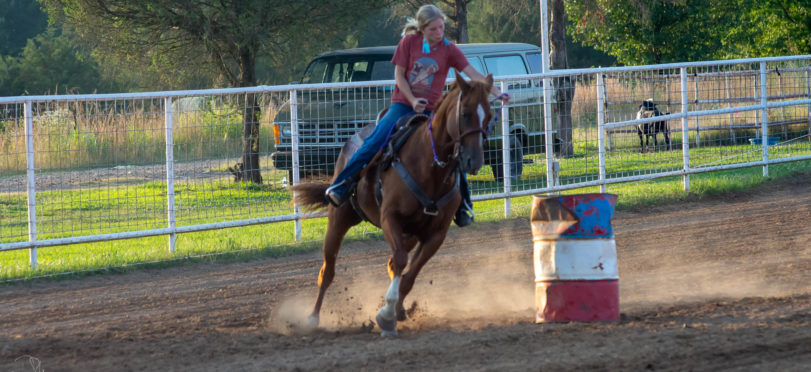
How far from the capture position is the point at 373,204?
7.17 metres

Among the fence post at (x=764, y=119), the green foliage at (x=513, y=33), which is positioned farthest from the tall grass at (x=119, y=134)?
the green foliage at (x=513, y=33)

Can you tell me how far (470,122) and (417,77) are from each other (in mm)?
1039

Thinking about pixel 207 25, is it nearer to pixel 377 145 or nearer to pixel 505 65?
pixel 505 65

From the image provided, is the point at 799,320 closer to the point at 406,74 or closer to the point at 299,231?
the point at 406,74

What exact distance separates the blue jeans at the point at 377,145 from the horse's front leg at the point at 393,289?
2.14 feet

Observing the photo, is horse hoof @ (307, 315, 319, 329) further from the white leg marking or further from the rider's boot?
the rider's boot

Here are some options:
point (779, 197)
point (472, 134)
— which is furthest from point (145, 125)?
point (779, 197)

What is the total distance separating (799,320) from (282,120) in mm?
6861

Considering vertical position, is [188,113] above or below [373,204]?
above

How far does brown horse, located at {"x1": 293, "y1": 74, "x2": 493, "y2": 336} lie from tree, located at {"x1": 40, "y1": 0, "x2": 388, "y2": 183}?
9.82 meters

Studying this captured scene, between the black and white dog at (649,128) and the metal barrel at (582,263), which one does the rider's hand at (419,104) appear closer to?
the metal barrel at (582,263)

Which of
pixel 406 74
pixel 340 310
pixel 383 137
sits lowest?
pixel 340 310

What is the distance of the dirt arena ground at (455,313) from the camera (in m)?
5.67

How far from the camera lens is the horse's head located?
593 centimetres
